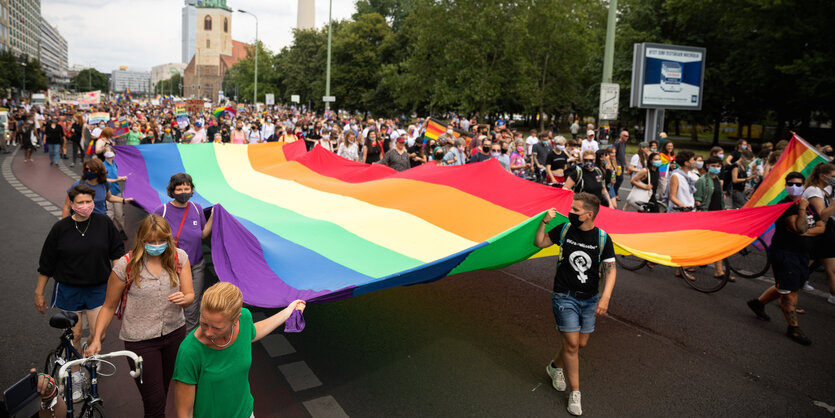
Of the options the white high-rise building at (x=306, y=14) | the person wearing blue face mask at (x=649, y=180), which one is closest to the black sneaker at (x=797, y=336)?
the person wearing blue face mask at (x=649, y=180)

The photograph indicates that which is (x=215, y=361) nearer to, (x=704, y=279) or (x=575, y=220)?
(x=575, y=220)

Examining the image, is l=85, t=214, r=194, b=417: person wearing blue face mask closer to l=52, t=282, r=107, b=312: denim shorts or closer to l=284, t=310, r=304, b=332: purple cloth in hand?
l=284, t=310, r=304, b=332: purple cloth in hand

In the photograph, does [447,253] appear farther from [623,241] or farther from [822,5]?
[822,5]

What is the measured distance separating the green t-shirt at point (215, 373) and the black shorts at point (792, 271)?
6264 millimetres

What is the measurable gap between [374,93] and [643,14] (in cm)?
2750

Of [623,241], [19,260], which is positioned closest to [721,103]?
[623,241]

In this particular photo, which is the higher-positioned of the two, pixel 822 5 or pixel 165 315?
pixel 822 5

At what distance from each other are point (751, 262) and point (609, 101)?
8596 mm

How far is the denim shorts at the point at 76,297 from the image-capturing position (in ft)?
15.7

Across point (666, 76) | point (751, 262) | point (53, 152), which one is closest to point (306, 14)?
point (53, 152)

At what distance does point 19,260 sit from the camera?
9078mm

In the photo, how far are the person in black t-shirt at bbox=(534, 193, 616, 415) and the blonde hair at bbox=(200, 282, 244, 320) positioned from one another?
2.92 metres

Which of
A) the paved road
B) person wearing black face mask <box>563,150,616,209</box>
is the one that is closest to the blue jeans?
the paved road

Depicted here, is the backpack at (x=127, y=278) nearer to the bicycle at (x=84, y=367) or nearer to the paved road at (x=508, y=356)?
the bicycle at (x=84, y=367)
